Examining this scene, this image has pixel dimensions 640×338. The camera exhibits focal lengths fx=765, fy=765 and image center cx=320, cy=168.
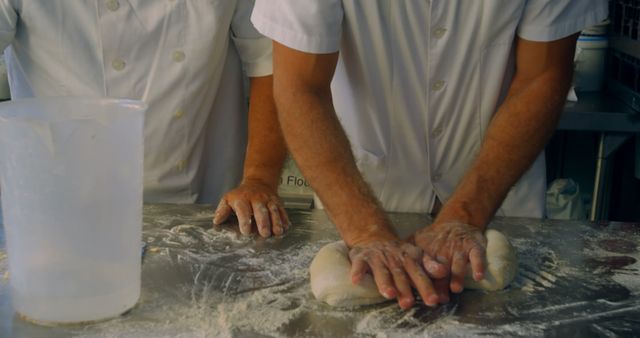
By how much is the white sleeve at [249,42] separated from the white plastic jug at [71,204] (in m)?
0.74

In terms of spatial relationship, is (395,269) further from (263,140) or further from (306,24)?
(263,140)

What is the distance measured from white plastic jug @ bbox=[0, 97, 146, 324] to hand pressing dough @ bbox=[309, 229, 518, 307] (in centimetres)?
29

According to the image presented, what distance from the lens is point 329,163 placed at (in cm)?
145

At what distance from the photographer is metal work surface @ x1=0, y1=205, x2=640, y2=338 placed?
3.57ft

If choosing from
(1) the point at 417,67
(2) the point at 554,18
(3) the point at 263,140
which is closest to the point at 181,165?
(3) the point at 263,140

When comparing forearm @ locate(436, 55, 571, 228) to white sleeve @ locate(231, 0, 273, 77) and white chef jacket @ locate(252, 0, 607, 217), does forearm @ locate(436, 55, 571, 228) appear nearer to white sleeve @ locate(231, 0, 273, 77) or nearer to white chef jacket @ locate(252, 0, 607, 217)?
white chef jacket @ locate(252, 0, 607, 217)

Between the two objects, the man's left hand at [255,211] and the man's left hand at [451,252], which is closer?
the man's left hand at [451,252]

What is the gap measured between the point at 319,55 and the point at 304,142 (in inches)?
6.8

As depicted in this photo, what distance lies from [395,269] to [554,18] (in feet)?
2.31

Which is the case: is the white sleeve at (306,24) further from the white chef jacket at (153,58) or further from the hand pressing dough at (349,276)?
the hand pressing dough at (349,276)

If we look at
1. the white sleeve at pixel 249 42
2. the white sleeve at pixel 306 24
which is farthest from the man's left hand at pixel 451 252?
the white sleeve at pixel 249 42

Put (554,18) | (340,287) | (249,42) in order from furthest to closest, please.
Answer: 1. (249,42)
2. (554,18)
3. (340,287)

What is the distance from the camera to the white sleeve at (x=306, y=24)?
1470 mm

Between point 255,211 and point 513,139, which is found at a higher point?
point 513,139
